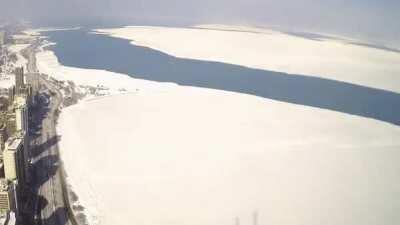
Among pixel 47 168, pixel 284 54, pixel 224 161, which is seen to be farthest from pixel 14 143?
pixel 284 54

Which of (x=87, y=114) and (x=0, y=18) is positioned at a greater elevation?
(x=0, y=18)

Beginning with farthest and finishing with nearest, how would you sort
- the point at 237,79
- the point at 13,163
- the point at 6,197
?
the point at 237,79 < the point at 13,163 < the point at 6,197

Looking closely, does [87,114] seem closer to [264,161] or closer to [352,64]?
[264,161]

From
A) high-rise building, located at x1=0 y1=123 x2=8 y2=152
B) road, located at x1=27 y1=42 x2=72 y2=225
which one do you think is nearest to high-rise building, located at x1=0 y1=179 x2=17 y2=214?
road, located at x1=27 y1=42 x2=72 y2=225

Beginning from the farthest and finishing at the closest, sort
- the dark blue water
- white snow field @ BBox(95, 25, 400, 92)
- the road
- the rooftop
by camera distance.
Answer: white snow field @ BBox(95, 25, 400, 92), the dark blue water, the rooftop, the road

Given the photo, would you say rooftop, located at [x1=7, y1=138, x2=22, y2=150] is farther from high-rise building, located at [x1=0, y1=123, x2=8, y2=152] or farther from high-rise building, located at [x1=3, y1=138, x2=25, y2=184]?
high-rise building, located at [x1=0, y1=123, x2=8, y2=152]

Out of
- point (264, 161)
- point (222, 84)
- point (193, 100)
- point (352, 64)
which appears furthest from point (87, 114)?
point (352, 64)

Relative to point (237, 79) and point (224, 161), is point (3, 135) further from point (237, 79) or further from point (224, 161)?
point (237, 79)
